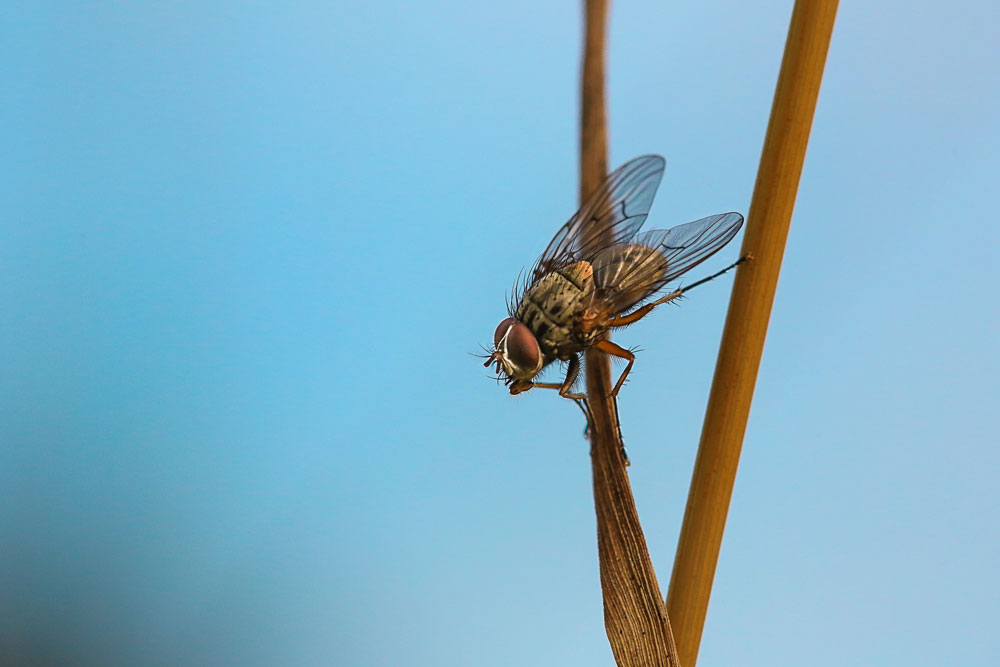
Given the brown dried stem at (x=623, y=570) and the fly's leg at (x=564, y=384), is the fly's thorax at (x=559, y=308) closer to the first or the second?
the fly's leg at (x=564, y=384)

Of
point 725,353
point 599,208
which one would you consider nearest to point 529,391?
point 599,208

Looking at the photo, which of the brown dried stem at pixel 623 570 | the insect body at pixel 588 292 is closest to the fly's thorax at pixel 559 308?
the insect body at pixel 588 292

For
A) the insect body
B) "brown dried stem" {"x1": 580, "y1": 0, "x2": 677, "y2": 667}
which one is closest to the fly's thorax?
the insect body

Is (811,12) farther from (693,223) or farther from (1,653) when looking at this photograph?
(1,653)

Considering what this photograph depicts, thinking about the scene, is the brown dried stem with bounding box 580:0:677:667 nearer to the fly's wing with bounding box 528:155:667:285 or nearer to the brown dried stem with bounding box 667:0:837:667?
the brown dried stem with bounding box 667:0:837:667

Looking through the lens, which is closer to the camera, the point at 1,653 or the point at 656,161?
the point at 656,161

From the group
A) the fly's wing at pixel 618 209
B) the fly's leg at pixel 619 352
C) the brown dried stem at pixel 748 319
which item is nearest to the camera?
the brown dried stem at pixel 748 319

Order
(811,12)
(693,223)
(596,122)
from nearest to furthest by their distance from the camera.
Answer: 1. (811,12)
2. (596,122)
3. (693,223)
